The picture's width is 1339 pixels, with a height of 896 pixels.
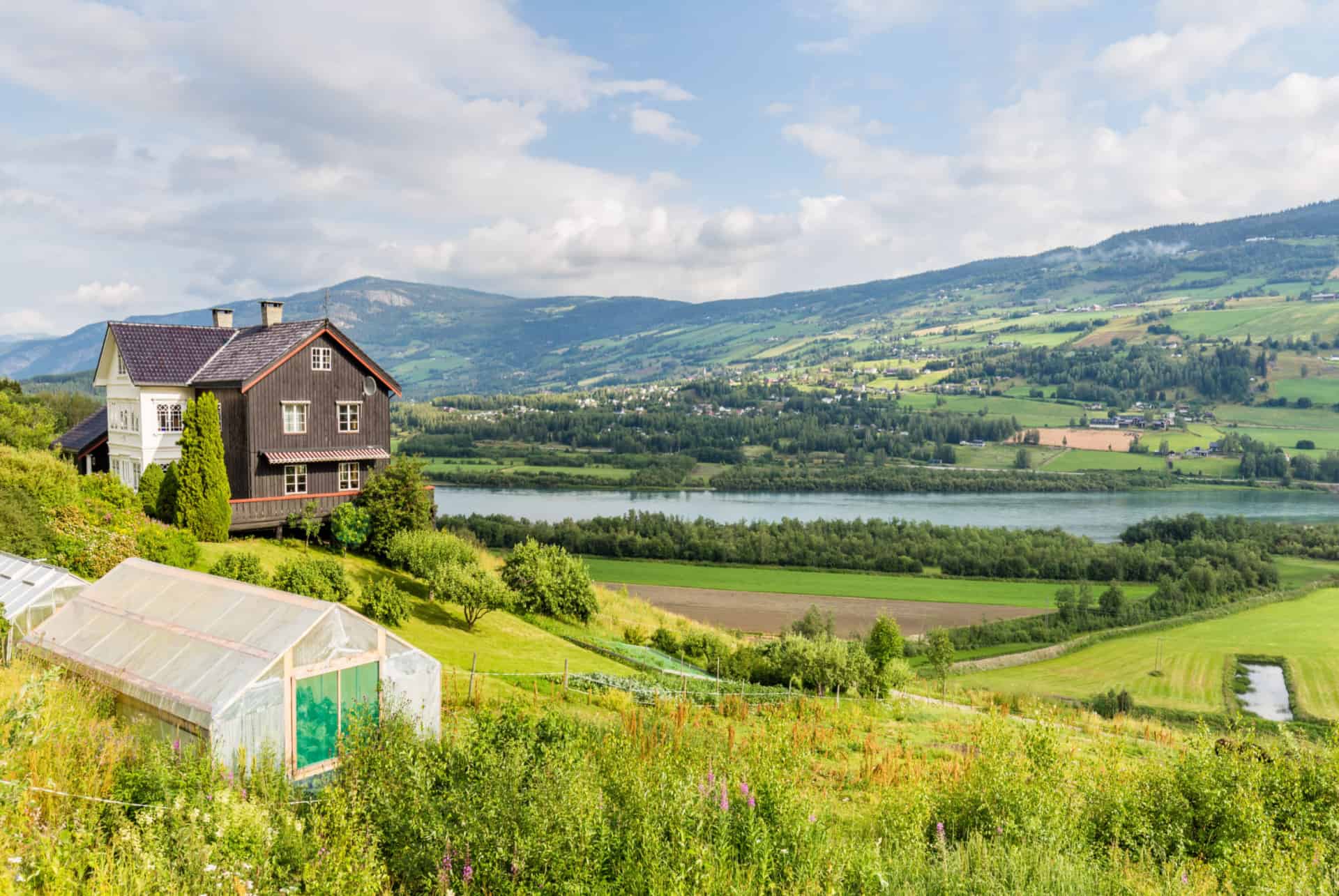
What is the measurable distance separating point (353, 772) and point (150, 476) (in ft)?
68.4

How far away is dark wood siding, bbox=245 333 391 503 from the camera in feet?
84.5

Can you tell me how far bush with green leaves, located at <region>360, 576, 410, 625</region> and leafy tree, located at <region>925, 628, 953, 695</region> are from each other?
1955 cm

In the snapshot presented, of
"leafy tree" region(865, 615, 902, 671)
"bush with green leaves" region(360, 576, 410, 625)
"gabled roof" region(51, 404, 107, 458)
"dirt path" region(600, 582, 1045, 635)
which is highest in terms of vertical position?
"gabled roof" region(51, 404, 107, 458)

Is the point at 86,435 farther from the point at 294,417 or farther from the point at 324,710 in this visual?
the point at 324,710

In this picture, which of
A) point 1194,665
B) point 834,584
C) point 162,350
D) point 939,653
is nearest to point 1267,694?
point 1194,665

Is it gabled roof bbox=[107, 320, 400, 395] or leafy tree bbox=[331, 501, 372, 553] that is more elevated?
gabled roof bbox=[107, 320, 400, 395]

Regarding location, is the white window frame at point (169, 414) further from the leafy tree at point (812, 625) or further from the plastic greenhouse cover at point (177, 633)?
the leafy tree at point (812, 625)

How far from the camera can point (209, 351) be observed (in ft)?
93.6

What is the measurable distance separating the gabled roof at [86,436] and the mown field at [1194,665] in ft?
125

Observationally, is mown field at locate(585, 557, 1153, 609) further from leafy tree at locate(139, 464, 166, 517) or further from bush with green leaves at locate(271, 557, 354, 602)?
bush with green leaves at locate(271, 557, 354, 602)

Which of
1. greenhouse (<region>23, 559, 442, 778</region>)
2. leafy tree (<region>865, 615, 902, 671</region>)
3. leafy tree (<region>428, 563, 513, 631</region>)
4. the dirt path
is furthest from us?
the dirt path

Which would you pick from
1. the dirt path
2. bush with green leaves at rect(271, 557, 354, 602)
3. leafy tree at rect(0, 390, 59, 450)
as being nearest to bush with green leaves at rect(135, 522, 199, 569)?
bush with green leaves at rect(271, 557, 354, 602)

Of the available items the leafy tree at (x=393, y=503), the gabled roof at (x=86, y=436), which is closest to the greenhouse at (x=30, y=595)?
the leafy tree at (x=393, y=503)

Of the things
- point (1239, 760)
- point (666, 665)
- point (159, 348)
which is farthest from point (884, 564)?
point (1239, 760)
